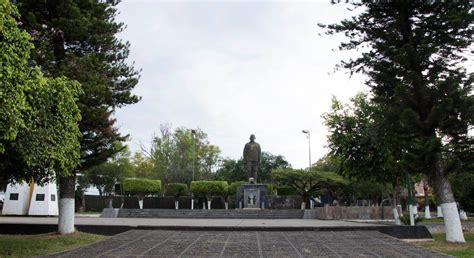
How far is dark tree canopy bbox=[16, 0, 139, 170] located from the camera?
11.4m

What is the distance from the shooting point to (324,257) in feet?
26.4

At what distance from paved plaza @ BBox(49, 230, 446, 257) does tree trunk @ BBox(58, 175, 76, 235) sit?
1694 millimetres

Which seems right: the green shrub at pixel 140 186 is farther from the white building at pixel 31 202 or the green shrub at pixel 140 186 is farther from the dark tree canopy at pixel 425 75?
the dark tree canopy at pixel 425 75

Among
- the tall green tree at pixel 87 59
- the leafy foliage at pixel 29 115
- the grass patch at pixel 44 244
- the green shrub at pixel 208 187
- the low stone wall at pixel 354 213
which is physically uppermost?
the tall green tree at pixel 87 59

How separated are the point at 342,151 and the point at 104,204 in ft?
75.7

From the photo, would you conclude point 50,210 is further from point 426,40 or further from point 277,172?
point 426,40

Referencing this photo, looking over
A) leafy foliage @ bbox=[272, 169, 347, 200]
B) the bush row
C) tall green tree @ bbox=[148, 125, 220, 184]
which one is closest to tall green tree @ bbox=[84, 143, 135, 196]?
tall green tree @ bbox=[148, 125, 220, 184]

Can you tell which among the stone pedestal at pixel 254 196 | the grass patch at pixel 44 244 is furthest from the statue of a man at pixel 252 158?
the grass patch at pixel 44 244

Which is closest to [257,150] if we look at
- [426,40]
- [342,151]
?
[342,151]

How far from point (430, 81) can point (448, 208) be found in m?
3.45

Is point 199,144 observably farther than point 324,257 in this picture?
Yes

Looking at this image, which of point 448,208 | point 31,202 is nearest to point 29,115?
point 448,208

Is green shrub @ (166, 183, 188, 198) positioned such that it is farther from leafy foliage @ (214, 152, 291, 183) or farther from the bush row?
leafy foliage @ (214, 152, 291, 183)

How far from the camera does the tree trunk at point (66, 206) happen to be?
476 inches
